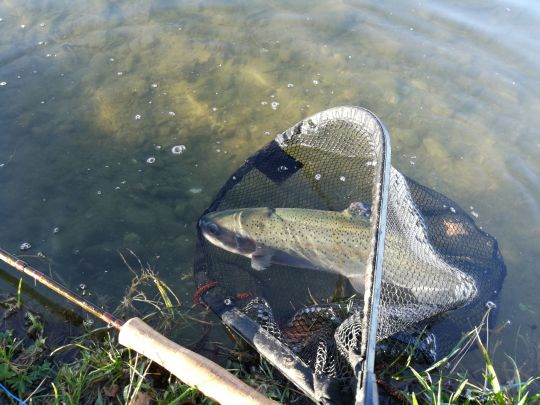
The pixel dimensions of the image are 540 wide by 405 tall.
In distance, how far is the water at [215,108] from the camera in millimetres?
4418

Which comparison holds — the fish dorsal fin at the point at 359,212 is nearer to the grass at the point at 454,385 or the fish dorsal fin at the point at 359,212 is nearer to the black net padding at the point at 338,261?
the black net padding at the point at 338,261

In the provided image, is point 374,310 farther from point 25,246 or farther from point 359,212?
point 25,246

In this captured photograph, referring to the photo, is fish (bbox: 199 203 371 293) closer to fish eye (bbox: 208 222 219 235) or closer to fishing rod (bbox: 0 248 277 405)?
fish eye (bbox: 208 222 219 235)

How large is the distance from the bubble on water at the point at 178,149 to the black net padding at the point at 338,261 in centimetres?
108

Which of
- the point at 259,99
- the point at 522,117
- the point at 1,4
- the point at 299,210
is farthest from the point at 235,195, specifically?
the point at 1,4

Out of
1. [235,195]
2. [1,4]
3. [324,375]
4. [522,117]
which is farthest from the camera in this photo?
[1,4]

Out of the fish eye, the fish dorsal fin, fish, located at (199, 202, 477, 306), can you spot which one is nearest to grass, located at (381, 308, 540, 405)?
fish, located at (199, 202, 477, 306)

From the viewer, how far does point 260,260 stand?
167 inches

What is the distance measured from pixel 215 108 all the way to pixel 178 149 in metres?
0.91

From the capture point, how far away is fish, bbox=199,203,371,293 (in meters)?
3.93

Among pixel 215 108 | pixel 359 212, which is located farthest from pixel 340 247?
pixel 215 108

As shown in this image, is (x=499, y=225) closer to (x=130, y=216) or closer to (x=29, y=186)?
(x=130, y=216)

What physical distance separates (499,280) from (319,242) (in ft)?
5.36

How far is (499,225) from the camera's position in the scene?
483 cm
